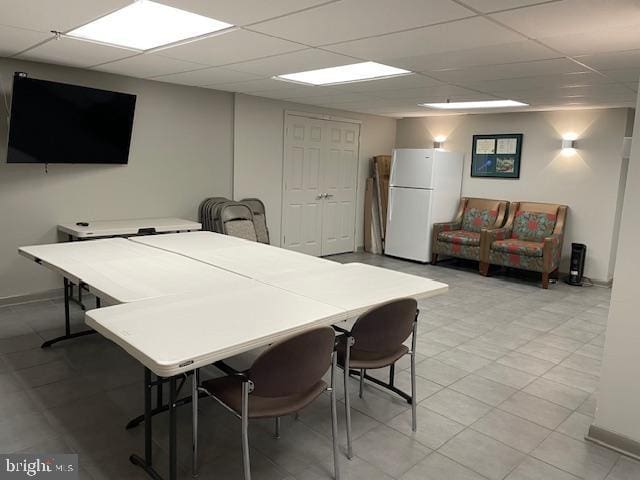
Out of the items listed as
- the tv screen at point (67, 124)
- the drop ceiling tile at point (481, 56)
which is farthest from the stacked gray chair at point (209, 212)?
the drop ceiling tile at point (481, 56)

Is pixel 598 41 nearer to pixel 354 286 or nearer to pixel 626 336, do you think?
pixel 626 336

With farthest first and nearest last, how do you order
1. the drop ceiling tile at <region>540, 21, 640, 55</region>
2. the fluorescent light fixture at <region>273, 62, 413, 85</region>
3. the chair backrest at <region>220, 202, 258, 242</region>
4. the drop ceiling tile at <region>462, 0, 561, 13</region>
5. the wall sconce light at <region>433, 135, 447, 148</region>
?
the wall sconce light at <region>433, 135, 447, 148</region>
the chair backrest at <region>220, 202, 258, 242</region>
the fluorescent light fixture at <region>273, 62, 413, 85</region>
the drop ceiling tile at <region>540, 21, 640, 55</region>
the drop ceiling tile at <region>462, 0, 561, 13</region>

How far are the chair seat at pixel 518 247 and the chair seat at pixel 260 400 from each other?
4733 millimetres

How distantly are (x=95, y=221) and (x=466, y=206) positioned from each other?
5.31 metres

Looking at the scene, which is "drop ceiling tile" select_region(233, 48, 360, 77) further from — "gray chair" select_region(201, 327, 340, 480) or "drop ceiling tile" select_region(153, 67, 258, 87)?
"gray chair" select_region(201, 327, 340, 480)

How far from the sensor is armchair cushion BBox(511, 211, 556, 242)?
649 centimetres

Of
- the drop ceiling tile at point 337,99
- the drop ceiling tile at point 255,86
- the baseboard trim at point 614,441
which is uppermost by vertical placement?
the drop ceiling tile at point 337,99

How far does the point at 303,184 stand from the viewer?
693cm

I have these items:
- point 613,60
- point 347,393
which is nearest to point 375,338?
point 347,393

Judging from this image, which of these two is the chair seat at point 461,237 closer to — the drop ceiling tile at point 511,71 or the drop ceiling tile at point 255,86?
the drop ceiling tile at point 511,71

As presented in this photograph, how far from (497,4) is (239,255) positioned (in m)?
2.34

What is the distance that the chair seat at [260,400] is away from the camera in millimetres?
1993

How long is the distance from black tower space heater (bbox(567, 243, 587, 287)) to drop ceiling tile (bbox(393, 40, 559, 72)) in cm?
359

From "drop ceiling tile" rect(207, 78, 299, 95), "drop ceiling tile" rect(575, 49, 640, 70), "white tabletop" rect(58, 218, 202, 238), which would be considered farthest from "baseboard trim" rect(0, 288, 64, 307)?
"drop ceiling tile" rect(575, 49, 640, 70)
